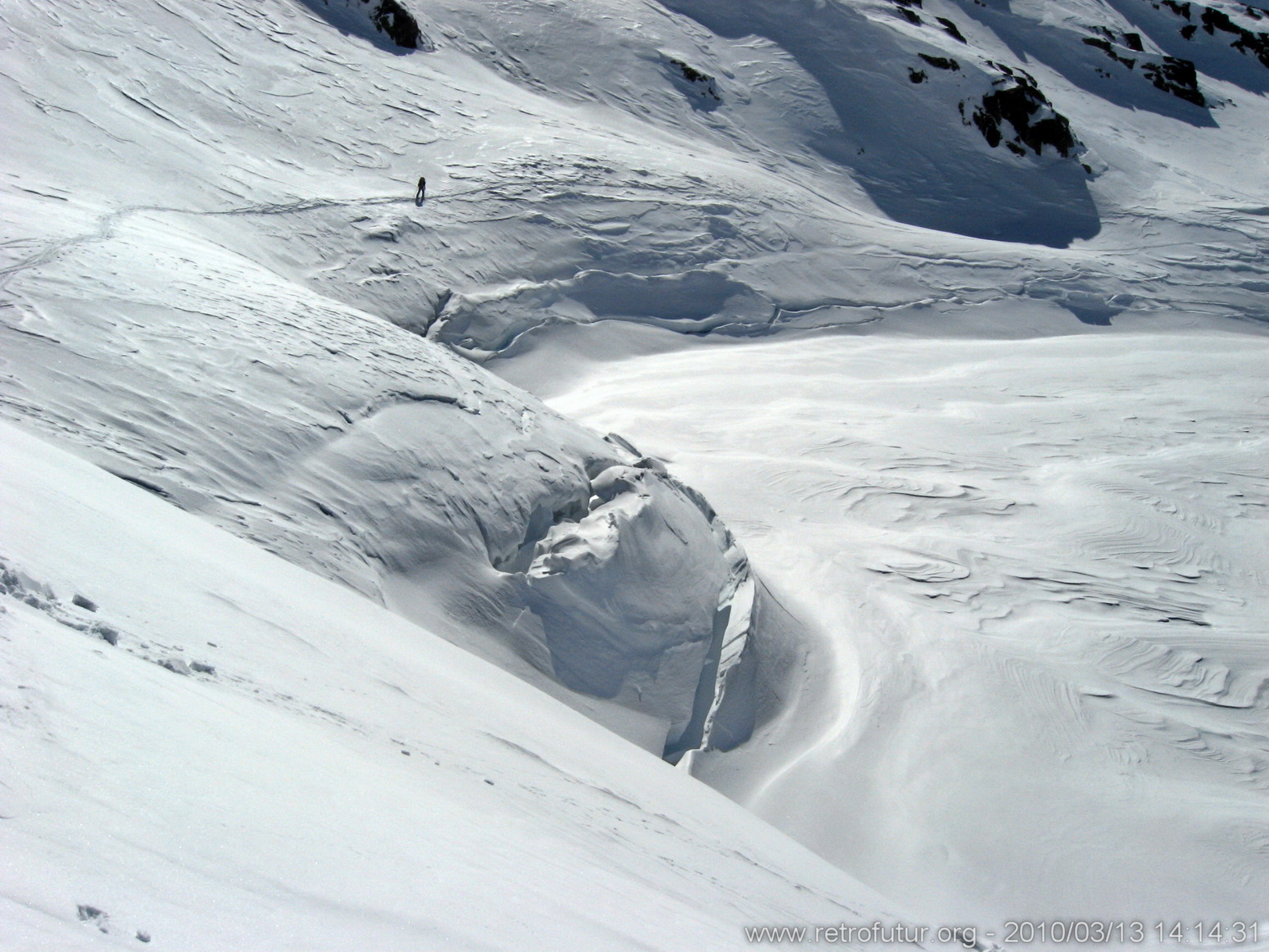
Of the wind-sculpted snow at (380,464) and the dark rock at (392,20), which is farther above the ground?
the wind-sculpted snow at (380,464)

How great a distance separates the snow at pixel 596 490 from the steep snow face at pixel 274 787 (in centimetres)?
1

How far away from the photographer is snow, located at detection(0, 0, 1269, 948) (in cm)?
203

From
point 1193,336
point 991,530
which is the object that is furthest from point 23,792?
point 1193,336

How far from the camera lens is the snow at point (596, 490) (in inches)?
80.0

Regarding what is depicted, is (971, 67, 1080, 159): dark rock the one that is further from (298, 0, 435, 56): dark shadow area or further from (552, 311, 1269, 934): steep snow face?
(298, 0, 435, 56): dark shadow area

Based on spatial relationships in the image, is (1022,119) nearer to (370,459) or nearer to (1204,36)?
(1204,36)

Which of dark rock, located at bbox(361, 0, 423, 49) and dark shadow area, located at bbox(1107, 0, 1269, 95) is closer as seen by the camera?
dark rock, located at bbox(361, 0, 423, 49)

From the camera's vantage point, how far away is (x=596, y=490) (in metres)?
6.21

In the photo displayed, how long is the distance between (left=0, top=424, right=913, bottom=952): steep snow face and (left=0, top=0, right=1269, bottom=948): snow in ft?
0.04

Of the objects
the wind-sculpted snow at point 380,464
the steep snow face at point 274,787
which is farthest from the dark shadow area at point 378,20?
the steep snow face at point 274,787

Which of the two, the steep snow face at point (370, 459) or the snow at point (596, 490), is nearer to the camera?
the snow at point (596, 490)

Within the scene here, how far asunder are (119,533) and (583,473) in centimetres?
349

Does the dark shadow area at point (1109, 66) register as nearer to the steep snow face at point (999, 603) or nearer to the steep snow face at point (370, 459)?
the steep snow face at point (999, 603)

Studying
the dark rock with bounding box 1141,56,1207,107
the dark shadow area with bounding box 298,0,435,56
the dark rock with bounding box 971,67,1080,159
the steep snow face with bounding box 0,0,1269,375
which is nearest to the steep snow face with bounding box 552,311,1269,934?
the steep snow face with bounding box 0,0,1269,375
